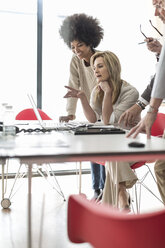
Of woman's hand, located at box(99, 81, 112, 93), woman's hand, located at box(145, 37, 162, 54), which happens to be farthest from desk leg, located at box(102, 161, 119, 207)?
woman's hand, located at box(145, 37, 162, 54)

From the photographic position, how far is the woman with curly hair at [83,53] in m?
2.77

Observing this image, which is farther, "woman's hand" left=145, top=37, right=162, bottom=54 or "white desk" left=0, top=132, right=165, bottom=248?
"woman's hand" left=145, top=37, right=162, bottom=54

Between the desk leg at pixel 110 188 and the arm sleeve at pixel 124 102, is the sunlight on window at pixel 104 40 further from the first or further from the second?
the desk leg at pixel 110 188

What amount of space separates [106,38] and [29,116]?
1.63 metres

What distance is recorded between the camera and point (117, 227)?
73cm

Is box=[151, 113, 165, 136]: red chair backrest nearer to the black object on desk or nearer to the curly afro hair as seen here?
the curly afro hair

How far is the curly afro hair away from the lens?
287 centimetres

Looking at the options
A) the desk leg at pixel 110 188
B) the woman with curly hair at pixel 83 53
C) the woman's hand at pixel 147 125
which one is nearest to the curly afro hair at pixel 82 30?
the woman with curly hair at pixel 83 53

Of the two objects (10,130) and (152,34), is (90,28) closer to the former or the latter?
(152,34)

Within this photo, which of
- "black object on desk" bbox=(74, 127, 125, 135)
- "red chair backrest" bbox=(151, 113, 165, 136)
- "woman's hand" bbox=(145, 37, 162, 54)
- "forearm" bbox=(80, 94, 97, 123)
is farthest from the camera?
"red chair backrest" bbox=(151, 113, 165, 136)

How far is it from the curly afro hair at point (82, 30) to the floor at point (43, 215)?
1400mm

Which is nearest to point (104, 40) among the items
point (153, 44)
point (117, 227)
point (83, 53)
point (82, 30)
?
point (82, 30)

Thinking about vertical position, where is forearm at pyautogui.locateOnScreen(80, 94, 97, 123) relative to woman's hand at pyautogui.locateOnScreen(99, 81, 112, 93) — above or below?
below

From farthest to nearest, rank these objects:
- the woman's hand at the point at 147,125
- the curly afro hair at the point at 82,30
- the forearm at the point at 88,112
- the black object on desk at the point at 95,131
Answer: the curly afro hair at the point at 82,30 < the forearm at the point at 88,112 < the black object on desk at the point at 95,131 < the woman's hand at the point at 147,125
